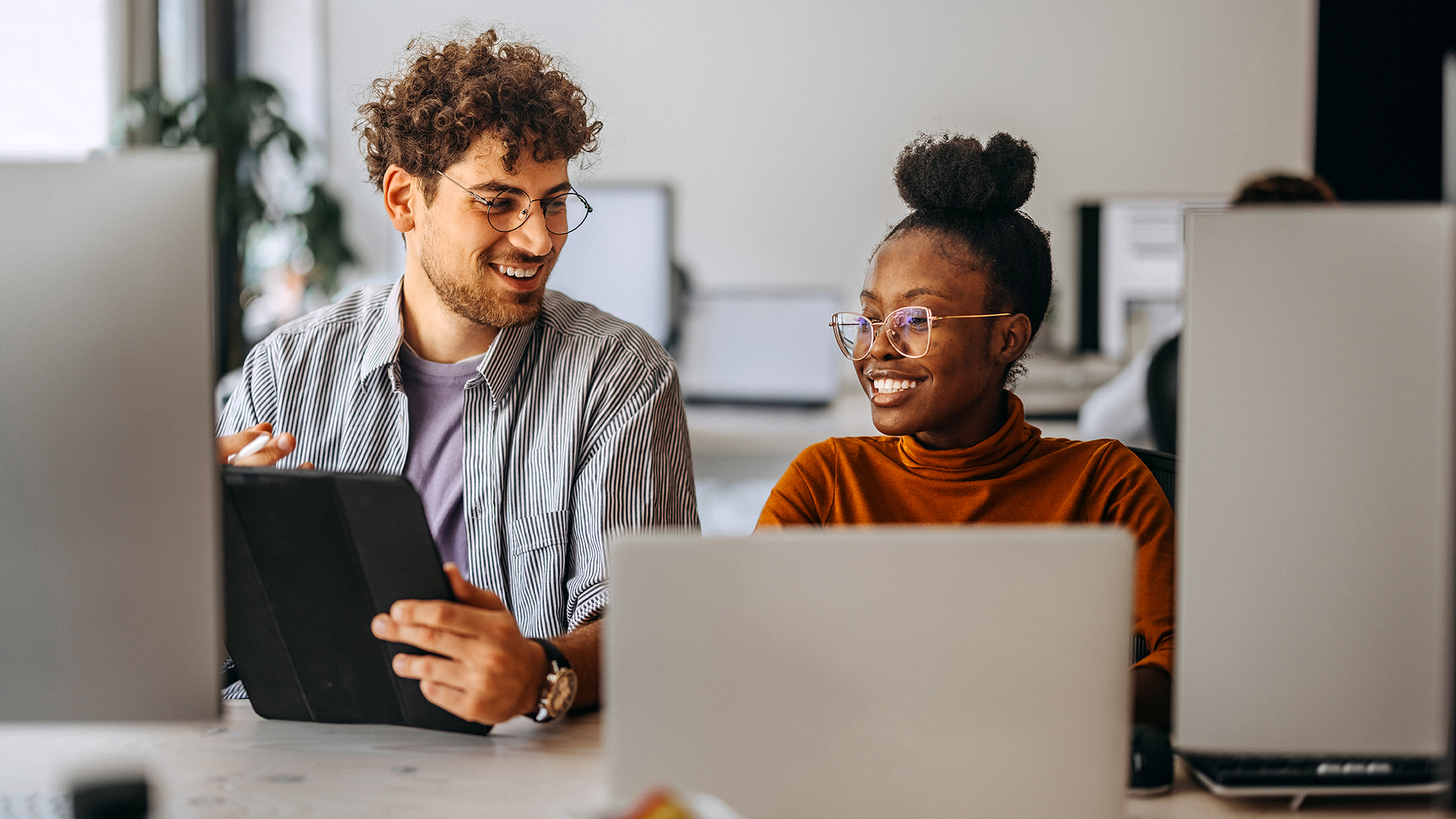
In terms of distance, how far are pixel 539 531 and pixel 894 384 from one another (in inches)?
19.5

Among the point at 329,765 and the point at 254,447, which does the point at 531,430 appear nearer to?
the point at 254,447

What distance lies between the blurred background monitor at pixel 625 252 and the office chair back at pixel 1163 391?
1.35 meters

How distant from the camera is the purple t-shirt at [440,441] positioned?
141cm

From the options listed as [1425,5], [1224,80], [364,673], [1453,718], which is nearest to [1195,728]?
[1453,718]

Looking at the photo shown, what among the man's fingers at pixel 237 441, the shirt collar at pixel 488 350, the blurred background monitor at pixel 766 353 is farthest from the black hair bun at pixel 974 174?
the blurred background monitor at pixel 766 353

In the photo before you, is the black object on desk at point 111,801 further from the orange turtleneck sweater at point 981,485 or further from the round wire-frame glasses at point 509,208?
the round wire-frame glasses at point 509,208

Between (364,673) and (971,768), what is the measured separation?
1.65ft

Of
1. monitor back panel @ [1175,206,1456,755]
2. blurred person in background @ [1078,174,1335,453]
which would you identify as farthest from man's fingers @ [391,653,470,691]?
blurred person in background @ [1078,174,1335,453]

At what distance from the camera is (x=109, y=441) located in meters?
0.66

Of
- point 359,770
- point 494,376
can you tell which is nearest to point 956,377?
point 494,376

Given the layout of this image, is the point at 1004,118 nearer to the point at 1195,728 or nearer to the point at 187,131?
the point at 187,131

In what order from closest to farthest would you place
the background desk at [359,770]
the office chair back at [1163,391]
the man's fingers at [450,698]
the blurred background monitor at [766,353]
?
the background desk at [359,770] → the man's fingers at [450,698] → the office chair back at [1163,391] → the blurred background monitor at [766,353]

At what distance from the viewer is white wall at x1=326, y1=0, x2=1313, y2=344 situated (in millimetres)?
4109

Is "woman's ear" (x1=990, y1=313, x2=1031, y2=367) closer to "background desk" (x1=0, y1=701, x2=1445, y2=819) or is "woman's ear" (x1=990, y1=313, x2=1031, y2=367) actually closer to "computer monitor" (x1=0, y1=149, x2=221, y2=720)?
"background desk" (x1=0, y1=701, x2=1445, y2=819)
